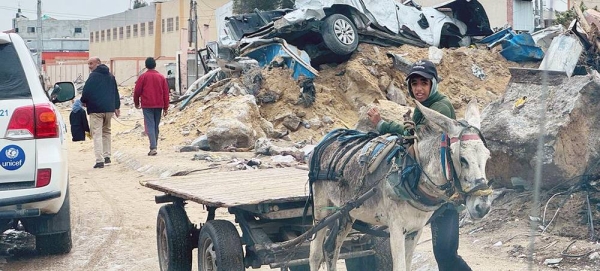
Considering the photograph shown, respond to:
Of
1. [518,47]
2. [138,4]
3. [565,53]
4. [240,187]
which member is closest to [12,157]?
[240,187]

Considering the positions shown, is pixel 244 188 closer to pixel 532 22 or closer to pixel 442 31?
pixel 442 31

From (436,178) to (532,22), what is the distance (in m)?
32.8

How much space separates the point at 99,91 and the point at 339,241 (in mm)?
9418

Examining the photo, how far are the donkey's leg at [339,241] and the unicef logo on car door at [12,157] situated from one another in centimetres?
280

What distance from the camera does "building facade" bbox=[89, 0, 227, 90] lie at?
53625 millimetres

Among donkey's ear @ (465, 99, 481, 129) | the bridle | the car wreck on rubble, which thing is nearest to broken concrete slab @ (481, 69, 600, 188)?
donkey's ear @ (465, 99, 481, 129)

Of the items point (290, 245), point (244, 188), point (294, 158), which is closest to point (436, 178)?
point (290, 245)

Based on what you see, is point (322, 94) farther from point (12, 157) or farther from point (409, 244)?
point (409, 244)

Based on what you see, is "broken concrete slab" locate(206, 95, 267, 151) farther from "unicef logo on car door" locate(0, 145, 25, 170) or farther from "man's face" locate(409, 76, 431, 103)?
"man's face" locate(409, 76, 431, 103)

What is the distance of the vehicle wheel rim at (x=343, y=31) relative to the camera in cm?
1919

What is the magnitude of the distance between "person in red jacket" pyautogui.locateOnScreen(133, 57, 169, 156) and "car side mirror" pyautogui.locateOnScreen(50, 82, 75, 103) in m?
6.62

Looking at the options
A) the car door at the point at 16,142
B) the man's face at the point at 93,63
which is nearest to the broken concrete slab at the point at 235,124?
the man's face at the point at 93,63

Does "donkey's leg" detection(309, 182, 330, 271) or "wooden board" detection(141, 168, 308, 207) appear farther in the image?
"wooden board" detection(141, 168, 308, 207)

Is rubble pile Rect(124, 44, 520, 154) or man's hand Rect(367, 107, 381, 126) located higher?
man's hand Rect(367, 107, 381, 126)
